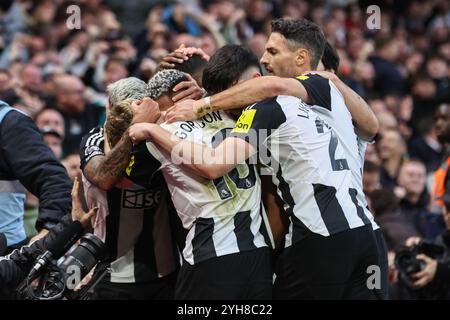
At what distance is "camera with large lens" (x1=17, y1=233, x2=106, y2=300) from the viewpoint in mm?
4719

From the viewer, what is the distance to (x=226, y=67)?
4891 mm

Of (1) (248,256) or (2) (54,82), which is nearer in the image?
(1) (248,256)

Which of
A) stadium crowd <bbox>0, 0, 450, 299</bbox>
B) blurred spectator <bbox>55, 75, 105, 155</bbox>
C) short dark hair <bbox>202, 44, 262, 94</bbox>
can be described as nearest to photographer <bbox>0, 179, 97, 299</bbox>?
short dark hair <bbox>202, 44, 262, 94</bbox>

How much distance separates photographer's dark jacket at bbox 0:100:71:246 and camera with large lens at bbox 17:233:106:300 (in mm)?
327

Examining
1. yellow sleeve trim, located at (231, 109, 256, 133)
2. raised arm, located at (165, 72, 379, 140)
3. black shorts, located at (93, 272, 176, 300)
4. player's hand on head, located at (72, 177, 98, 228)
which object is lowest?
black shorts, located at (93, 272, 176, 300)

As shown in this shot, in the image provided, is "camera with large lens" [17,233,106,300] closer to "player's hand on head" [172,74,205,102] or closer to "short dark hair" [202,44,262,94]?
"player's hand on head" [172,74,205,102]

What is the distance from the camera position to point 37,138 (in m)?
5.24

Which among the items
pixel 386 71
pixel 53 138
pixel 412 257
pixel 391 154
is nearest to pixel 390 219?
pixel 412 257

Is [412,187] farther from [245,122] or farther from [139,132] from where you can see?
[139,132]

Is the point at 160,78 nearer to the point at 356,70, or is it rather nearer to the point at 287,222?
the point at 287,222

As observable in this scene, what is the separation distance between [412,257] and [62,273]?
9.73 feet

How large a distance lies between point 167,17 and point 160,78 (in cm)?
832

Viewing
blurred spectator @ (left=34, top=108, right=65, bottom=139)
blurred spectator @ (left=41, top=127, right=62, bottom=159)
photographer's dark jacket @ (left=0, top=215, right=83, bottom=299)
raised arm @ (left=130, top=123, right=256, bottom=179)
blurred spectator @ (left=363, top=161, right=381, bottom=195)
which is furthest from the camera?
blurred spectator @ (left=34, top=108, right=65, bottom=139)
